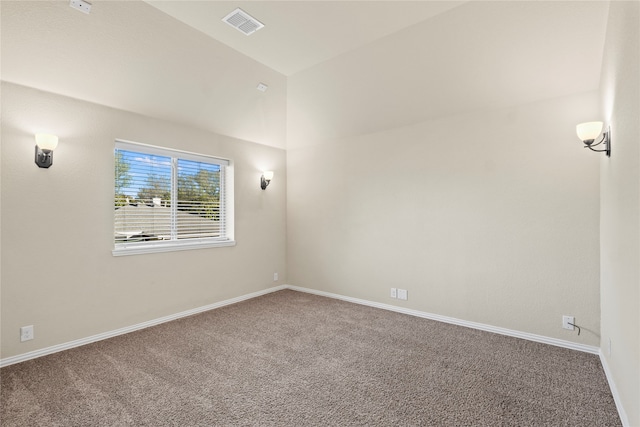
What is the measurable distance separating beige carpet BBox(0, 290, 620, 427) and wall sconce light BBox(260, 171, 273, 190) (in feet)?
7.36

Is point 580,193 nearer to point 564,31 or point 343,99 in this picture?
point 564,31

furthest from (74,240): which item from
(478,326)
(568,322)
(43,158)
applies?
(568,322)

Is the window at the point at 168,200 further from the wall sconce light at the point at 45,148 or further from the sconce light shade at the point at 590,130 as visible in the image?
the sconce light shade at the point at 590,130

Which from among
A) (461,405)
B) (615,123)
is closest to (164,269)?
(461,405)

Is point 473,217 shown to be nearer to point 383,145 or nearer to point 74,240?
point 383,145

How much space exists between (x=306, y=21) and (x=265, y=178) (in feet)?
8.46

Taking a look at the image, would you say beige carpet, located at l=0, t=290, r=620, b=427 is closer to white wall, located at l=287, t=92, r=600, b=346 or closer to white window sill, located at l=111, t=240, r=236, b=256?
white wall, located at l=287, t=92, r=600, b=346

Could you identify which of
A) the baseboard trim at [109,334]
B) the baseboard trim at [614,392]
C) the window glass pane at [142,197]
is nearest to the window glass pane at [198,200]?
the window glass pane at [142,197]

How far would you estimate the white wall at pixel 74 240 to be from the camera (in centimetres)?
265

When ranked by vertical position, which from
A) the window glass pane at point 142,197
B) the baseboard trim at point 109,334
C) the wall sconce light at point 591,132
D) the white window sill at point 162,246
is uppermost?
the wall sconce light at point 591,132

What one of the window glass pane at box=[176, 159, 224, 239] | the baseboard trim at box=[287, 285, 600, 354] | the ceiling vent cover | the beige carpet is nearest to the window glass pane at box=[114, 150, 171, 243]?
the window glass pane at box=[176, 159, 224, 239]

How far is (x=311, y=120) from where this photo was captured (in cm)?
445

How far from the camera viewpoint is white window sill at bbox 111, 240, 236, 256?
11.1ft

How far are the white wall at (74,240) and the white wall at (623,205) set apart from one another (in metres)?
4.07
